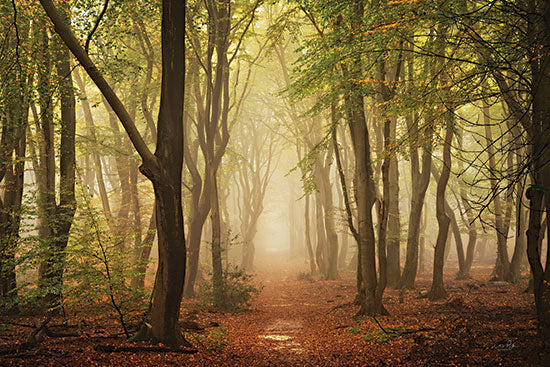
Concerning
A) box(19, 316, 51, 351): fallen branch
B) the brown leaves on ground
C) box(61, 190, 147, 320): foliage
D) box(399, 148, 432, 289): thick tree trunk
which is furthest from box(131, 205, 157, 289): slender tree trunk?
box(399, 148, 432, 289): thick tree trunk

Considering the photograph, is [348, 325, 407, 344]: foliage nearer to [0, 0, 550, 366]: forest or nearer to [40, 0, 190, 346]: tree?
[0, 0, 550, 366]: forest

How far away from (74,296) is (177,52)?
4.78 metres

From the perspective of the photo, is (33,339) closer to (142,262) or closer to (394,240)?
(142,262)

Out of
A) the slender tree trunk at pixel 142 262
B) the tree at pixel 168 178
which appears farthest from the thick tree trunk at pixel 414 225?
the tree at pixel 168 178

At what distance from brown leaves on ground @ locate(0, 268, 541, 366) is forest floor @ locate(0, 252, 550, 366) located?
1 cm

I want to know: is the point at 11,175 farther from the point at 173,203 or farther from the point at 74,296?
the point at 173,203

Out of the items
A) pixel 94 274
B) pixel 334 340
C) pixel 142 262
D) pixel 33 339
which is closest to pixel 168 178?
pixel 142 262

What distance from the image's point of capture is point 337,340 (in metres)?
7.78

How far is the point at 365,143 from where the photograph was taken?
33.7 ft

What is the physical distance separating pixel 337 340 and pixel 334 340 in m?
0.08

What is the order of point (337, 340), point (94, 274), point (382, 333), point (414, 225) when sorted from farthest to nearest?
point (414, 225)
point (337, 340)
point (382, 333)
point (94, 274)

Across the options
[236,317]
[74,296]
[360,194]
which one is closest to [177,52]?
[74,296]

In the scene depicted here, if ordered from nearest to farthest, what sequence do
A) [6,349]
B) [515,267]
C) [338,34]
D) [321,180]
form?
1. [6,349]
2. [338,34]
3. [515,267]
4. [321,180]

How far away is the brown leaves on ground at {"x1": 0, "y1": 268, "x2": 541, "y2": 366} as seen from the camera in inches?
212
